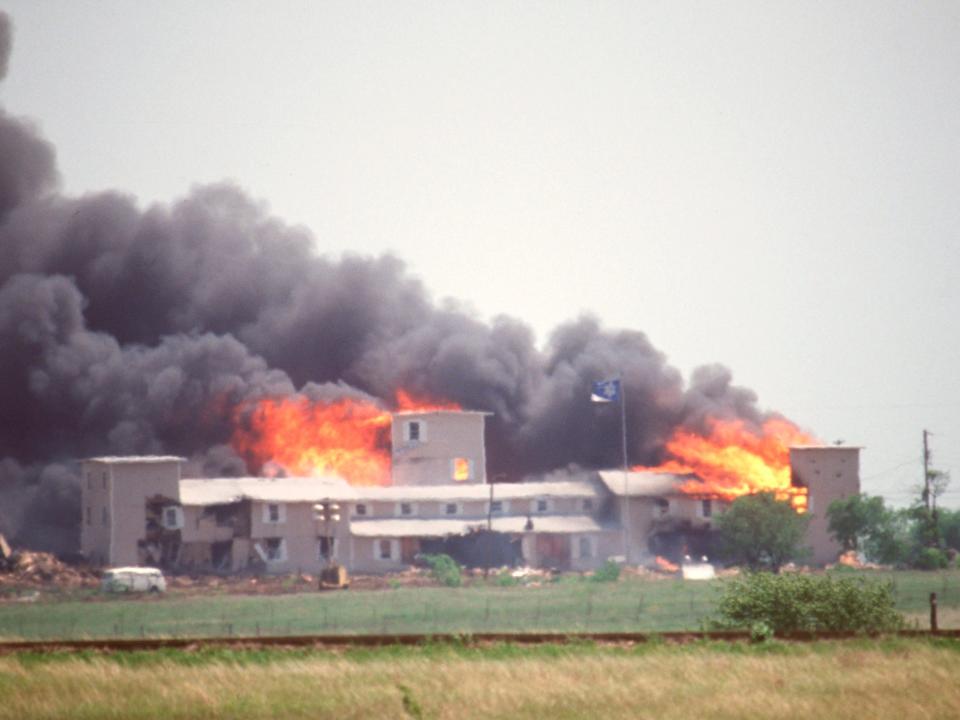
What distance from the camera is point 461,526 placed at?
87.1 metres

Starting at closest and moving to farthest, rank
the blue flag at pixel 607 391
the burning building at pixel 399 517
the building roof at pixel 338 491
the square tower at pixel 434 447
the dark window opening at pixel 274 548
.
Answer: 1. the burning building at pixel 399 517
2. the building roof at pixel 338 491
3. the dark window opening at pixel 274 548
4. the blue flag at pixel 607 391
5. the square tower at pixel 434 447

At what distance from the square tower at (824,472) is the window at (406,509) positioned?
74.4 feet

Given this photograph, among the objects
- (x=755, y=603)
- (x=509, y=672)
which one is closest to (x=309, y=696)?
(x=509, y=672)

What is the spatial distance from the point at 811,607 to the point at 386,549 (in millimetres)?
54183

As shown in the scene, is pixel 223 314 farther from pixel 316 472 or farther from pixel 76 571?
pixel 76 571

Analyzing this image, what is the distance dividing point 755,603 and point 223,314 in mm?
81233

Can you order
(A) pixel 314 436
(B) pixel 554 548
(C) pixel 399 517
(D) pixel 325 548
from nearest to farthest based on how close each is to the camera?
(D) pixel 325 548 → (C) pixel 399 517 → (B) pixel 554 548 → (A) pixel 314 436

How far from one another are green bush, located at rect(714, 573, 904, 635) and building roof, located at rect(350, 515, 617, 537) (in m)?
51.6

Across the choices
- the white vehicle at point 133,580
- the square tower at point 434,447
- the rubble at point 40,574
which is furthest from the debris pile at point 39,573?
the square tower at point 434,447

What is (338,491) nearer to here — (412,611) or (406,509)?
(406,509)

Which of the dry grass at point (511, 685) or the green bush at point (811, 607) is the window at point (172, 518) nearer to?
the green bush at point (811, 607)

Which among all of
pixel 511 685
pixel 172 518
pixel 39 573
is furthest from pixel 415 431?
pixel 511 685

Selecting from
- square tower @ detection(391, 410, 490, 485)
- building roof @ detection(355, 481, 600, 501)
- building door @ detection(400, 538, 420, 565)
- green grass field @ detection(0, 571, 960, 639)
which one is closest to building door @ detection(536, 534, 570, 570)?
building roof @ detection(355, 481, 600, 501)

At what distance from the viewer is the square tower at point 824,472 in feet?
293
